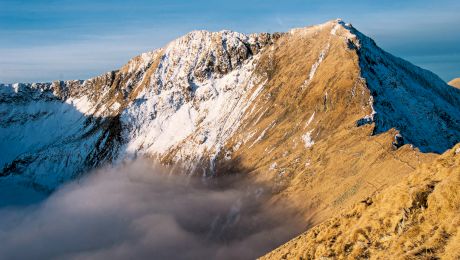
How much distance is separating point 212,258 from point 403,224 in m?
153

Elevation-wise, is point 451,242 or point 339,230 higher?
point 451,242

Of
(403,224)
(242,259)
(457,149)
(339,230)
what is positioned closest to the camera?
(403,224)

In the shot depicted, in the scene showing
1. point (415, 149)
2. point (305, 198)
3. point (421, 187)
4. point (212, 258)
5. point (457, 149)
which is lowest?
point (212, 258)

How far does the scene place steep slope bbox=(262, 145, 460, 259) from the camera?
43.4 m

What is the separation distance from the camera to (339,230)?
59031 mm

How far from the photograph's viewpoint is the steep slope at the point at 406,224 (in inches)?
1708

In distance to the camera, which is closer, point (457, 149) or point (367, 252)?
point (367, 252)

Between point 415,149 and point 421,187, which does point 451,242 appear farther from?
point 415,149

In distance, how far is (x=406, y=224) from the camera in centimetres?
4897

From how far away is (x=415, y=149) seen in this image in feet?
530

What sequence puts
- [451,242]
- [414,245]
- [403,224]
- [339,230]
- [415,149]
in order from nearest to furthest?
[451,242], [414,245], [403,224], [339,230], [415,149]

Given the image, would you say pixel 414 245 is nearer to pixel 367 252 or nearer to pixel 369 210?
pixel 367 252

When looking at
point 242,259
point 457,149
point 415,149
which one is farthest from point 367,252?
point 242,259

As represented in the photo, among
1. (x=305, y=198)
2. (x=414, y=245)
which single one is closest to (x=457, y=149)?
(x=414, y=245)
